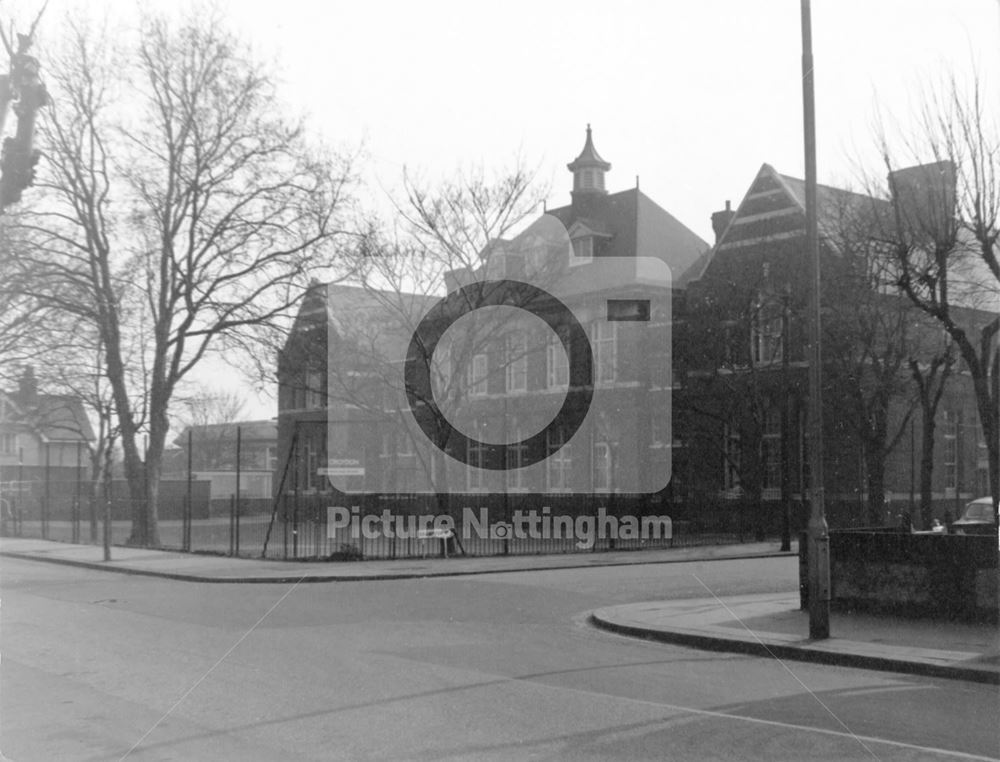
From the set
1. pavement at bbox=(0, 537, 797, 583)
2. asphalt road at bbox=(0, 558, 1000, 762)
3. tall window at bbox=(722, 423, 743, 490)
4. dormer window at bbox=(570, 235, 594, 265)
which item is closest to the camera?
asphalt road at bbox=(0, 558, 1000, 762)

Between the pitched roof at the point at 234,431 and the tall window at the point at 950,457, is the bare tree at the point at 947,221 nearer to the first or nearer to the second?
the tall window at the point at 950,457

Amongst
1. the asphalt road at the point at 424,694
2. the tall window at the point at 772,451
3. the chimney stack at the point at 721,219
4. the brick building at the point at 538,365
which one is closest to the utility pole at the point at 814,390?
the asphalt road at the point at 424,694

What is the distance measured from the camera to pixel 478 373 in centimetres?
Answer: 3309

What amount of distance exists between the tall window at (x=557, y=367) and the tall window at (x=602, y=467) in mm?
2720

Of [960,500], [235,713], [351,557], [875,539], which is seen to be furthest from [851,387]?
[235,713]

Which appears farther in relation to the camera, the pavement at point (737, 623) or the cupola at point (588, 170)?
the cupola at point (588, 170)

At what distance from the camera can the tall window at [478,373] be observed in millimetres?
30939

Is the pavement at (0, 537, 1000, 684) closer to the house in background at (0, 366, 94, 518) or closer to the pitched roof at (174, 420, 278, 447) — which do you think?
the house in background at (0, 366, 94, 518)

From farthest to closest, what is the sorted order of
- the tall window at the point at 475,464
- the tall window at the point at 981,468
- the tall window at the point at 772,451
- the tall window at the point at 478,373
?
the tall window at the point at 981,468 < the tall window at the point at 772,451 < the tall window at the point at 475,464 < the tall window at the point at 478,373

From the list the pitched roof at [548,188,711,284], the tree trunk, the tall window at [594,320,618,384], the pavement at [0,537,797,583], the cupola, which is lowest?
the pavement at [0,537,797,583]

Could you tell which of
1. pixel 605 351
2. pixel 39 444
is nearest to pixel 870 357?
pixel 605 351

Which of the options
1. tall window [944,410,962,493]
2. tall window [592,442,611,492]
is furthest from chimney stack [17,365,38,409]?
tall window [944,410,962,493]

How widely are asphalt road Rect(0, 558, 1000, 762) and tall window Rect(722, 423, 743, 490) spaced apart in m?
24.7

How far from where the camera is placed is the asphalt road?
24.4 feet
